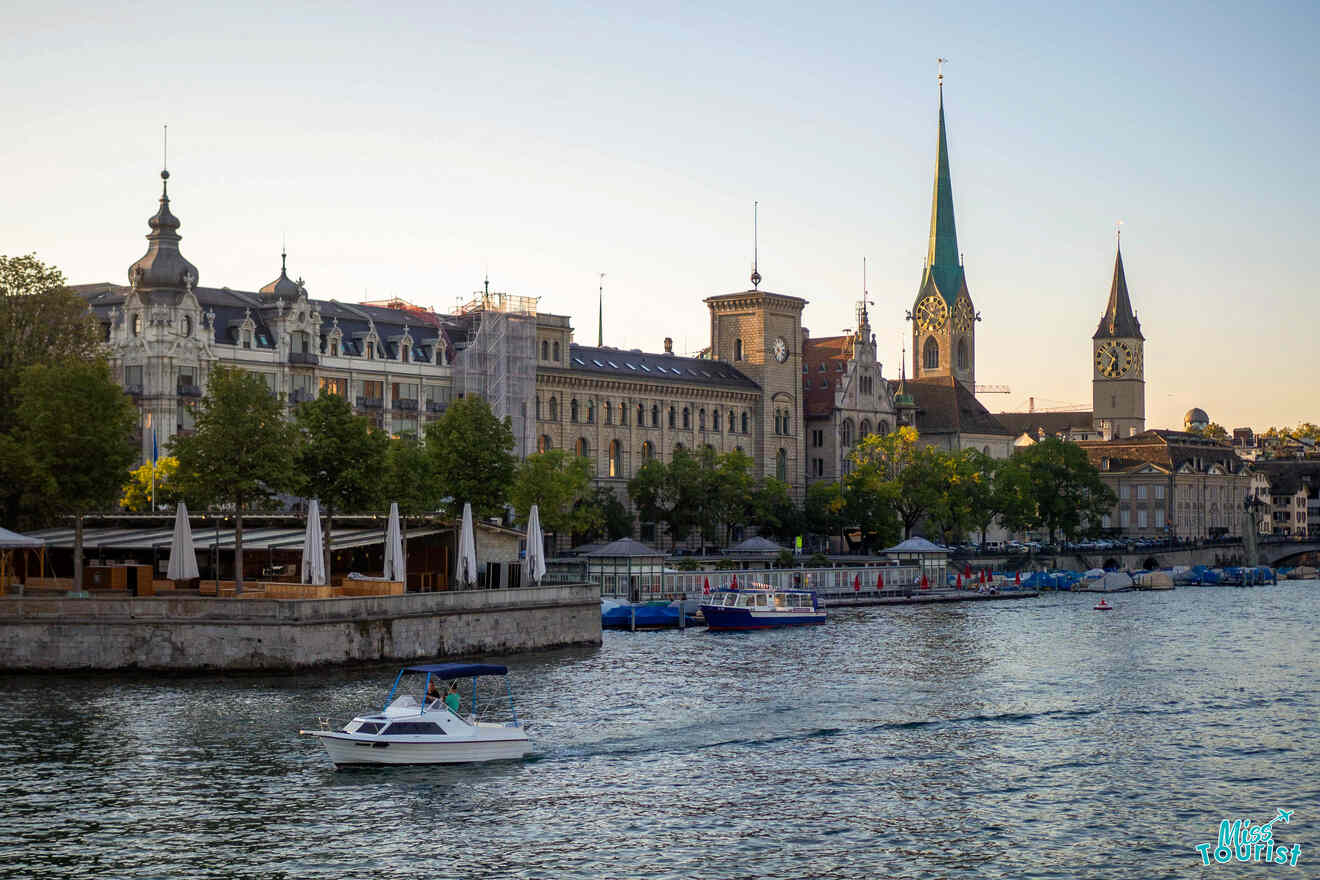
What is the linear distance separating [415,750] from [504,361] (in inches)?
3643

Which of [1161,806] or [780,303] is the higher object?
[780,303]

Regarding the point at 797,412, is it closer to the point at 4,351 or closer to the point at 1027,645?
the point at 1027,645

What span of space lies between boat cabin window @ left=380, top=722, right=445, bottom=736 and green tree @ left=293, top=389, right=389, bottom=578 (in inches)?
1221

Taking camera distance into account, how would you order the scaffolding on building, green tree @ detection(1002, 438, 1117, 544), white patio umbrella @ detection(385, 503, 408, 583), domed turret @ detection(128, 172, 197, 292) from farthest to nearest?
green tree @ detection(1002, 438, 1117, 544), the scaffolding on building, domed turret @ detection(128, 172, 197, 292), white patio umbrella @ detection(385, 503, 408, 583)

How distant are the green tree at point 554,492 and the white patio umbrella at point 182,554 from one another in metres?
40.4

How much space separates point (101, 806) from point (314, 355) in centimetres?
8494

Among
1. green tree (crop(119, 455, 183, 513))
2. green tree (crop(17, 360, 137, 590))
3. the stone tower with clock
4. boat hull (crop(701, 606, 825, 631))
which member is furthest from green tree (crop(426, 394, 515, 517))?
the stone tower with clock

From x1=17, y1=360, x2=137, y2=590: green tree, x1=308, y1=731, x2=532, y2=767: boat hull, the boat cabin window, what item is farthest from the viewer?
x1=17, y1=360, x2=137, y2=590: green tree

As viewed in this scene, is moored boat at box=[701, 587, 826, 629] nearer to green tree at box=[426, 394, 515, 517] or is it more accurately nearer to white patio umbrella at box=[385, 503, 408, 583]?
green tree at box=[426, 394, 515, 517]

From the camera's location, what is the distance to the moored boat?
3986 inches

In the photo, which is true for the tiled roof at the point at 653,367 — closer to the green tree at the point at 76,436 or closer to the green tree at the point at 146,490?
the green tree at the point at 146,490

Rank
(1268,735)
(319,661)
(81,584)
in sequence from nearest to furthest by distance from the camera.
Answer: (1268,735), (319,661), (81,584)

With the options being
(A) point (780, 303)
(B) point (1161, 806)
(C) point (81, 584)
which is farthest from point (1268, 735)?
(A) point (780, 303)

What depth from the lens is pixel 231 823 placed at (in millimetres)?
44281
